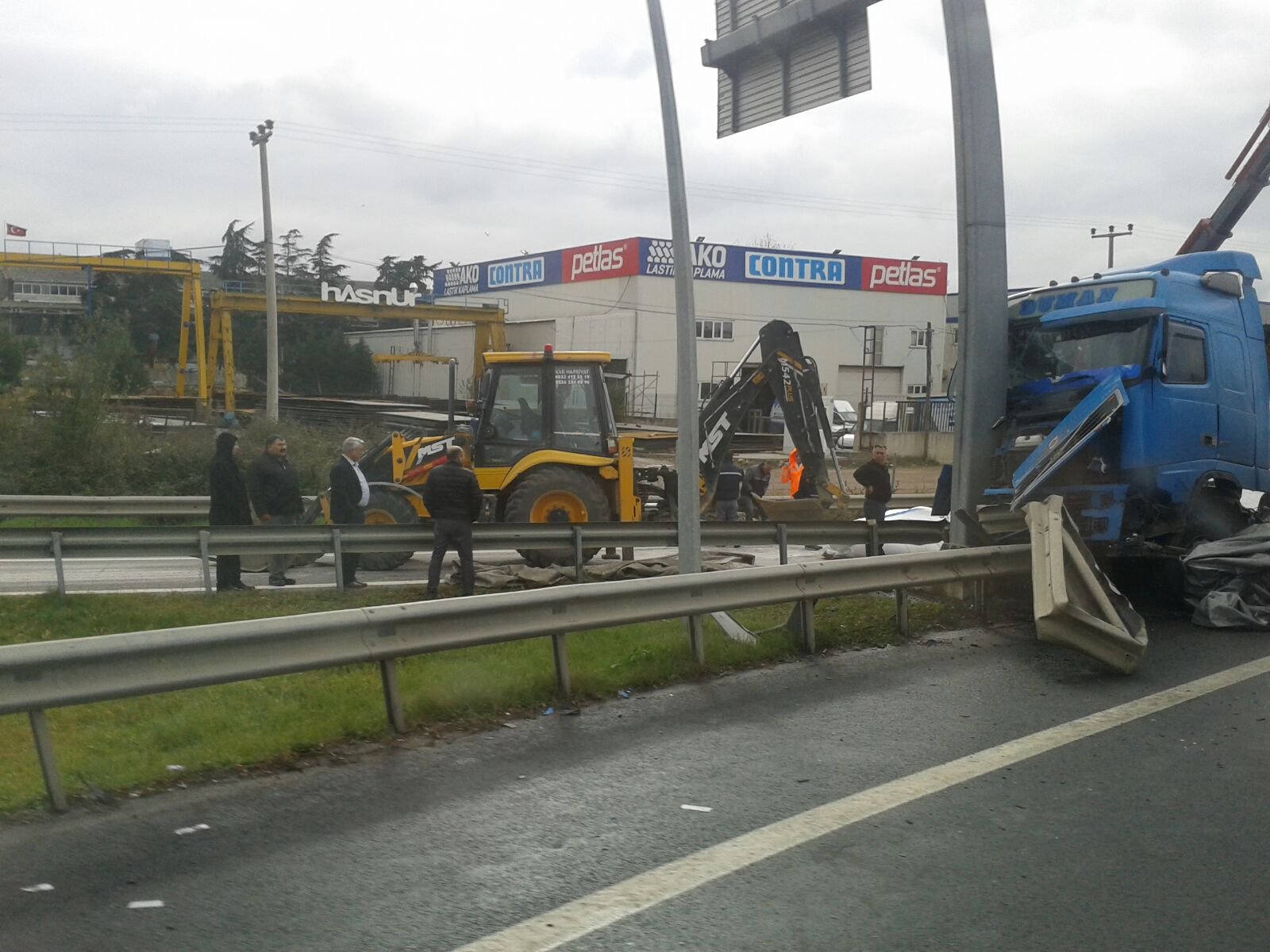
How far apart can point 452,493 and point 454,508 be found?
0.15 metres

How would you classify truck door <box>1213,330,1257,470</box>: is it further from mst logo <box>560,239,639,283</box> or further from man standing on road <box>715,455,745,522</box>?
mst logo <box>560,239,639,283</box>

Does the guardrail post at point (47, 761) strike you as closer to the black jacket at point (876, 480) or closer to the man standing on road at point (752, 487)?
the black jacket at point (876, 480)

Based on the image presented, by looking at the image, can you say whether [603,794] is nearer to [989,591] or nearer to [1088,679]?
[1088,679]

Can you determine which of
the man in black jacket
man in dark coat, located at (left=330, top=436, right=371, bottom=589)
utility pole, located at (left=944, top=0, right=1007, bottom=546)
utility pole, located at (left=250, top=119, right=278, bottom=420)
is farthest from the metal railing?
utility pole, located at (left=250, top=119, right=278, bottom=420)

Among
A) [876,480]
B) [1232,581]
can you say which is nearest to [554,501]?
[876,480]

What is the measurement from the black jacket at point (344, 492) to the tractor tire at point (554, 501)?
201 cm

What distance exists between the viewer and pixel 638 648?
8.74 m

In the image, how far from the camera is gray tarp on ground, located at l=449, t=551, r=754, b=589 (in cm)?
1331

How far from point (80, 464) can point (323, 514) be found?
9426 mm

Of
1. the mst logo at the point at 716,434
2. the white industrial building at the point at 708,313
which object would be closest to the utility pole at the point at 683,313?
the mst logo at the point at 716,434

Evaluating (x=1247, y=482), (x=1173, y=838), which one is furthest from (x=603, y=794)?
(x=1247, y=482)

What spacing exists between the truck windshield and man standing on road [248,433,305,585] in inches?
313

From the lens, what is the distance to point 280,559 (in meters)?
13.6

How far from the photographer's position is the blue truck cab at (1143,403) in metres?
10.7
